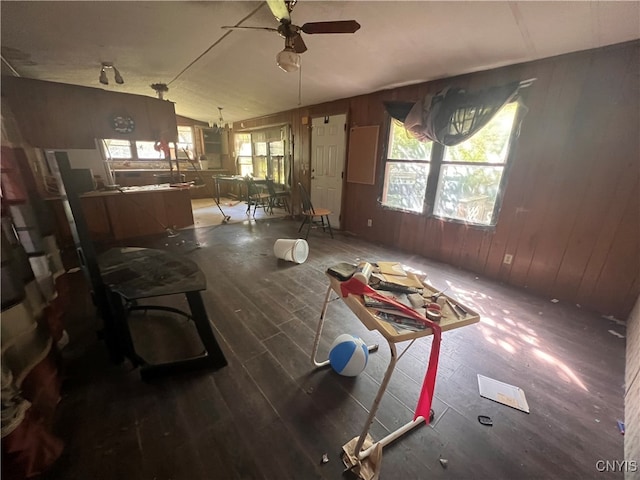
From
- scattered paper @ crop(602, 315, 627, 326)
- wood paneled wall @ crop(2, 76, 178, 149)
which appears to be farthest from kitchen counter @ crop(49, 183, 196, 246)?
scattered paper @ crop(602, 315, 627, 326)

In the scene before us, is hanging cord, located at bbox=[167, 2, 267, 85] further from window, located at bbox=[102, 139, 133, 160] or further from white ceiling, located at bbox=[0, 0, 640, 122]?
window, located at bbox=[102, 139, 133, 160]

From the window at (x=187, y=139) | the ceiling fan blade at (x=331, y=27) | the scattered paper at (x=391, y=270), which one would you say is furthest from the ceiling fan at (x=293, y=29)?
the window at (x=187, y=139)

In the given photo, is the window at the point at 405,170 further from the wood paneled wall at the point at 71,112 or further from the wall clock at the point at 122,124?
the wall clock at the point at 122,124

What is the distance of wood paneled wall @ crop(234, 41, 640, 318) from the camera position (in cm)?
192

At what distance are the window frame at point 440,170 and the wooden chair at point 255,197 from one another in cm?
295

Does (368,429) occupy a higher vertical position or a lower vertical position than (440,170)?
lower

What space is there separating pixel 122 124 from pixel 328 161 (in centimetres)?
330

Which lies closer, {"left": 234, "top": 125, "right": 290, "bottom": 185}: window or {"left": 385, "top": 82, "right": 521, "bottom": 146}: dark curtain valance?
{"left": 385, "top": 82, "right": 521, "bottom": 146}: dark curtain valance

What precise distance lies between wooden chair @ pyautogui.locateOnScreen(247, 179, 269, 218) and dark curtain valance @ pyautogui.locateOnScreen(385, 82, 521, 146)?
3456mm

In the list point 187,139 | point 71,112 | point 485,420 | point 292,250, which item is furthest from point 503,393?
point 187,139

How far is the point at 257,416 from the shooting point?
122cm

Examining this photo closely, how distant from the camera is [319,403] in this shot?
1300 millimetres

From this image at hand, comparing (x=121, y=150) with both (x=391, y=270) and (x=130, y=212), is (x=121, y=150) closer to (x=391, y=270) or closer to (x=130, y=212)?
(x=130, y=212)

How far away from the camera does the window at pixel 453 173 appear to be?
259cm
